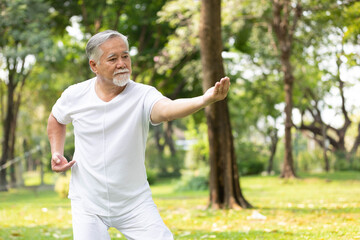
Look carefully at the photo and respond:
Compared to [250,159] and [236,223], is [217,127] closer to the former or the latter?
[236,223]

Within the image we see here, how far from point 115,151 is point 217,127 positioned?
304 inches

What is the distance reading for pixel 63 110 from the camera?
13.8 feet

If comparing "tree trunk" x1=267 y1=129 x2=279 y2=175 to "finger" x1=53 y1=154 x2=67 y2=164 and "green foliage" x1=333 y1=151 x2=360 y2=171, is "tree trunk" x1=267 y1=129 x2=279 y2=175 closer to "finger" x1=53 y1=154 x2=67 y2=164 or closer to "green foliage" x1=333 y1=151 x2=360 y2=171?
"green foliage" x1=333 y1=151 x2=360 y2=171

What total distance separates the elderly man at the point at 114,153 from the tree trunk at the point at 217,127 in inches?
290

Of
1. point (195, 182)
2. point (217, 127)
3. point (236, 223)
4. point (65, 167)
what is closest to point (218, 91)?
point (65, 167)

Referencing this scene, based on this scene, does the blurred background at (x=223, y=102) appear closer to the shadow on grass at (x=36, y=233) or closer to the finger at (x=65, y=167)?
the shadow on grass at (x=36, y=233)

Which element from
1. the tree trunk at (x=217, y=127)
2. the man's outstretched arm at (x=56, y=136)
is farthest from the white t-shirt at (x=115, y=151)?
the tree trunk at (x=217, y=127)

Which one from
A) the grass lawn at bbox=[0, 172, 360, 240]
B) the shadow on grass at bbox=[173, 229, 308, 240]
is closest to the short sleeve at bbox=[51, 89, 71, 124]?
the grass lawn at bbox=[0, 172, 360, 240]

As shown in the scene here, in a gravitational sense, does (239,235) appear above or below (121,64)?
below

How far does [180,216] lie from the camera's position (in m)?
10.9

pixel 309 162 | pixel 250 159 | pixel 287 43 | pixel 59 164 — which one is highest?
pixel 287 43

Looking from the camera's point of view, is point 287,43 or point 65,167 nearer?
point 65,167

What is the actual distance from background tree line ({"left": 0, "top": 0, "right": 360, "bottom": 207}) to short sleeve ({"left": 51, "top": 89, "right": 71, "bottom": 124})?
7.32 m

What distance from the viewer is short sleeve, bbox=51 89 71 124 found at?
13.8 feet
